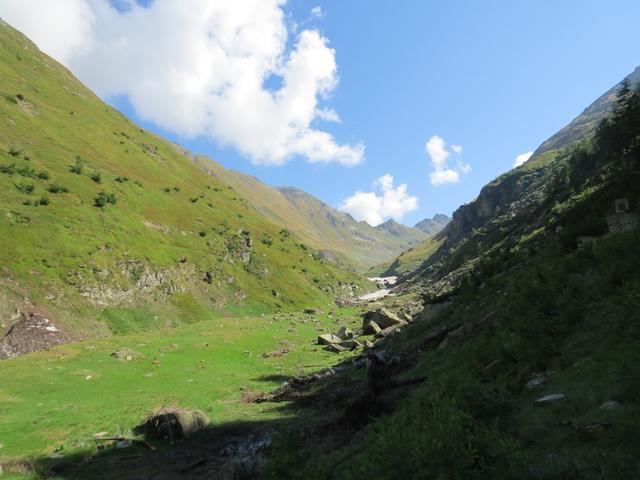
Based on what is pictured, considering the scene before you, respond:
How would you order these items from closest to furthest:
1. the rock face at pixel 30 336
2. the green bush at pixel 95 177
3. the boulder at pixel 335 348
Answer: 1. the rock face at pixel 30 336
2. the boulder at pixel 335 348
3. the green bush at pixel 95 177

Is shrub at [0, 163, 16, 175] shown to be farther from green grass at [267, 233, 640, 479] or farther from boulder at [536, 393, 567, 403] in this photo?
boulder at [536, 393, 567, 403]

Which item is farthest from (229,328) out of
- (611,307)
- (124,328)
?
(611,307)

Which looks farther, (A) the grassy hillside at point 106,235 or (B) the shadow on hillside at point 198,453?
(A) the grassy hillside at point 106,235

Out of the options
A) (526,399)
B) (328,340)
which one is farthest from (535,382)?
(328,340)

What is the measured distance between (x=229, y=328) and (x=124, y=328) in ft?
47.3

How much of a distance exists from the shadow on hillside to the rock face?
29.3 metres

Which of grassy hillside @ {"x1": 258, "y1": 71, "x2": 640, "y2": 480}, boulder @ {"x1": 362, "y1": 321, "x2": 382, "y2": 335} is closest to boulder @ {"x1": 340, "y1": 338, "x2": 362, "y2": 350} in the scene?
boulder @ {"x1": 362, "y1": 321, "x2": 382, "y2": 335}

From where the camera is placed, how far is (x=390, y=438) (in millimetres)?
8219

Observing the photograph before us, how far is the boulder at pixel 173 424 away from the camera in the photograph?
2025 cm

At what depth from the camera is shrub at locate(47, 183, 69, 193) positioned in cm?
7344

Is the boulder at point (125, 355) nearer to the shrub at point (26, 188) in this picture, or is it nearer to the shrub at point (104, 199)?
the shrub at point (26, 188)

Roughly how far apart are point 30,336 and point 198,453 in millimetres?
36514

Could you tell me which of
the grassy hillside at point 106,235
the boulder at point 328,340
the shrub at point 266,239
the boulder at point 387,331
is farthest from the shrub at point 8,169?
the shrub at point 266,239

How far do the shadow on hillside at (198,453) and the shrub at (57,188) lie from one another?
69.0 metres
